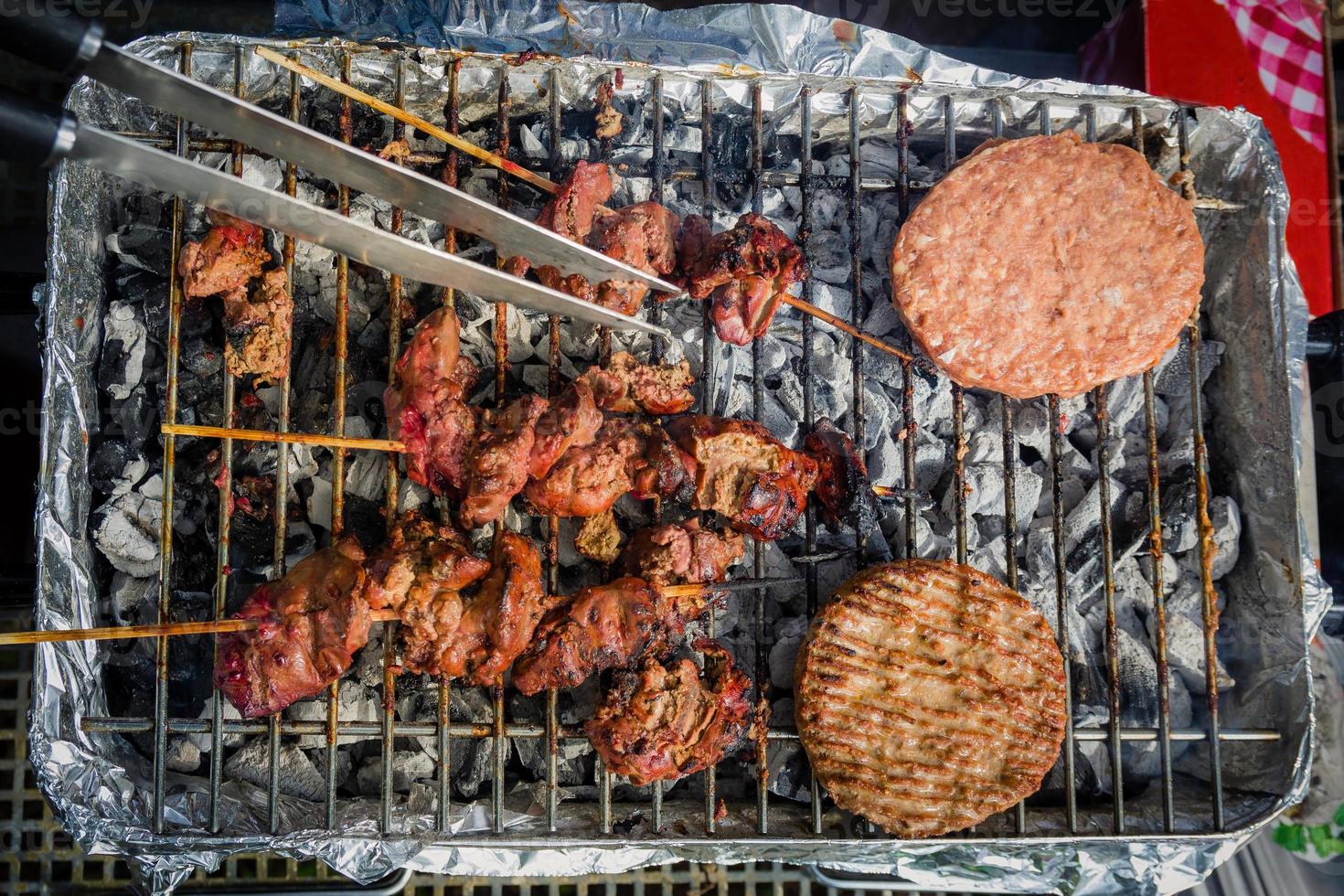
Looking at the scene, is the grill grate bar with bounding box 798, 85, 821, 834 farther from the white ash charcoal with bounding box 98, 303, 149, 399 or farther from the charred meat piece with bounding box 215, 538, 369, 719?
the white ash charcoal with bounding box 98, 303, 149, 399

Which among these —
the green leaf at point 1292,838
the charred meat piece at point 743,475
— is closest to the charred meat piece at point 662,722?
the charred meat piece at point 743,475

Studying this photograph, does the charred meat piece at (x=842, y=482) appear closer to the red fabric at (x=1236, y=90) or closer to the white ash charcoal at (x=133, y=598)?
the red fabric at (x=1236, y=90)

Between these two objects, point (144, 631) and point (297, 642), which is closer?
point (144, 631)

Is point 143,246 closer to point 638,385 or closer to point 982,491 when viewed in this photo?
point 638,385

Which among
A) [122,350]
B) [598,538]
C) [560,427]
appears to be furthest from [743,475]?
[122,350]

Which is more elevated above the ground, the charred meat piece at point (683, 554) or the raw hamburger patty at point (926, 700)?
the charred meat piece at point (683, 554)

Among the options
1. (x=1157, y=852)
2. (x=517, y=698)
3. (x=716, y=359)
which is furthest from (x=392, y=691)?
(x=1157, y=852)

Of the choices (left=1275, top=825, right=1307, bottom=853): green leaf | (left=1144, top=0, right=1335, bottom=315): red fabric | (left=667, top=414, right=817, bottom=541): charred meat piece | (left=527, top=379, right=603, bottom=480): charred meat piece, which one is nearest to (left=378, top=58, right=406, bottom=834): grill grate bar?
(left=527, top=379, right=603, bottom=480): charred meat piece
